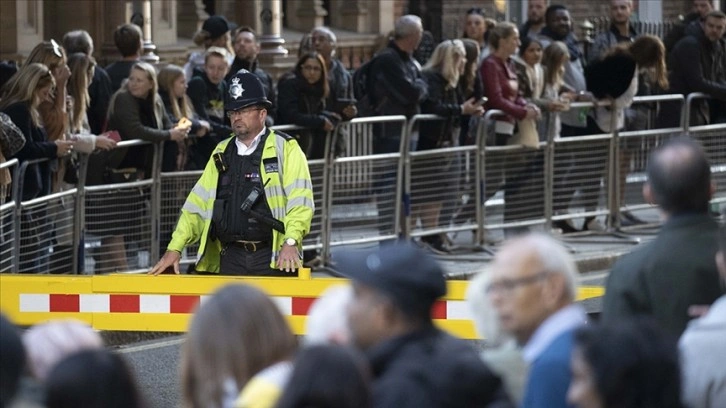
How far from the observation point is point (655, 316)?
614cm

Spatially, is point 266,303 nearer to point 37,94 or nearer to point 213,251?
point 213,251

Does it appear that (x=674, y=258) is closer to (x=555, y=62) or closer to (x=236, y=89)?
(x=236, y=89)

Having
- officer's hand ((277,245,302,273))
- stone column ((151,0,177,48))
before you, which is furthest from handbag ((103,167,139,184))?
stone column ((151,0,177,48))

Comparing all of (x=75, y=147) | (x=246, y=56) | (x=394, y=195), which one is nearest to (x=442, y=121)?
(x=394, y=195)

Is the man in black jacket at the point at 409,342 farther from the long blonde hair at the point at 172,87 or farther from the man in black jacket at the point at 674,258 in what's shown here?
the long blonde hair at the point at 172,87

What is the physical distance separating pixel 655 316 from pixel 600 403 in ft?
3.87

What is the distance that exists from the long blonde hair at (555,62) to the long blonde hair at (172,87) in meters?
3.44

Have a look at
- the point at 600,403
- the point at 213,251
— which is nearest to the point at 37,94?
the point at 213,251

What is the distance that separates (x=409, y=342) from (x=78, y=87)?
844 cm

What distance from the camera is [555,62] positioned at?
16.2 meters

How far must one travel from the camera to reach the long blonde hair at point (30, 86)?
41.1ft

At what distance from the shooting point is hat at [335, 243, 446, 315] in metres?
5.41

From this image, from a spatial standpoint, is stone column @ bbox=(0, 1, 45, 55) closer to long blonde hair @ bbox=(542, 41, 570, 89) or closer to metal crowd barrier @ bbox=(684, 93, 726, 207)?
long blonde hair @ bbox=(542, 41, 570, 89)

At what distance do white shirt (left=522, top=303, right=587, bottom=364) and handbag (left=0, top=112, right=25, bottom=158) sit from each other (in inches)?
282
